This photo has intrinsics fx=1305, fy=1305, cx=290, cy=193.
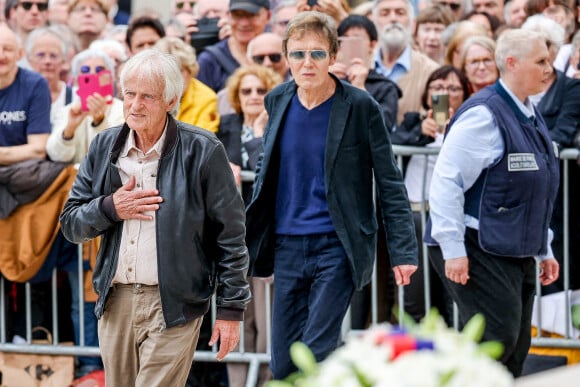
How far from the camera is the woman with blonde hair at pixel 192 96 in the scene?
863cm

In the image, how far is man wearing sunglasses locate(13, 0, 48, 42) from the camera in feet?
36.6

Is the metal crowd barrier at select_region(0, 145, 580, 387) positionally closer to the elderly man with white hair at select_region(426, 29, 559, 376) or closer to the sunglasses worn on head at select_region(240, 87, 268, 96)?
the sunglasses worn on head at select_region(240, 87, 268, 96)

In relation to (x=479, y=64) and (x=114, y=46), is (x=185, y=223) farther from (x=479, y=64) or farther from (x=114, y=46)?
(x=114, y=46)

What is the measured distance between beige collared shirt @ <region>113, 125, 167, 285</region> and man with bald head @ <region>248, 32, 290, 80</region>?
3.56m

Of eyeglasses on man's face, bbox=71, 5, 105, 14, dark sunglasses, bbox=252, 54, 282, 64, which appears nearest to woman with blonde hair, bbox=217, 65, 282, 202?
dark sunglasses, bbox=252, 54, 282, 64

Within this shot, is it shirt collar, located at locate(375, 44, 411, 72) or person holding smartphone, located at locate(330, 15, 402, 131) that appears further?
shirt collar, located at locate(375, 44, 411, 72)

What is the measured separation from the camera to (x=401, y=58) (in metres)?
9.40

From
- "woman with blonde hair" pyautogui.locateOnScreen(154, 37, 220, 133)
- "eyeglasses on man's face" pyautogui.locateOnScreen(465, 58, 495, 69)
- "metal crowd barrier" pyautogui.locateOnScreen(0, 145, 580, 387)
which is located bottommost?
"metal crowd barrier" pyautogui.locateOnScreen(0, 145, 580, 387)

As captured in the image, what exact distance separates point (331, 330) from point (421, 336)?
3.39 metres

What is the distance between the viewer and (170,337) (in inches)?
225

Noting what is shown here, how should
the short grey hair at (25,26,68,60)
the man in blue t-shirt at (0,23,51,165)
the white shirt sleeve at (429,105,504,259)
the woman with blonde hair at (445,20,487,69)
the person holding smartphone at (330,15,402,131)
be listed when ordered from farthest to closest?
the short grey hair at (25,26,68,60), the woman with blonde hair at (445,20,487,69), the man in blue t-shirt at (0,23,51,165), the person holding smartphone at (330,15,402,131), the white shirt sleeve at (429,105,504,259)

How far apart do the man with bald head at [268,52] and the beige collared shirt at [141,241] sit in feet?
11.7

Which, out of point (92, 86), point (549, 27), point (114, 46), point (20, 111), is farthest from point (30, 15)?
point (549, 27)

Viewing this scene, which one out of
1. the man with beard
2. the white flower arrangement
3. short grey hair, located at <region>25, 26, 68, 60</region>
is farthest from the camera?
short grey hair, located at <region>25, 26, 68, 60</region>
